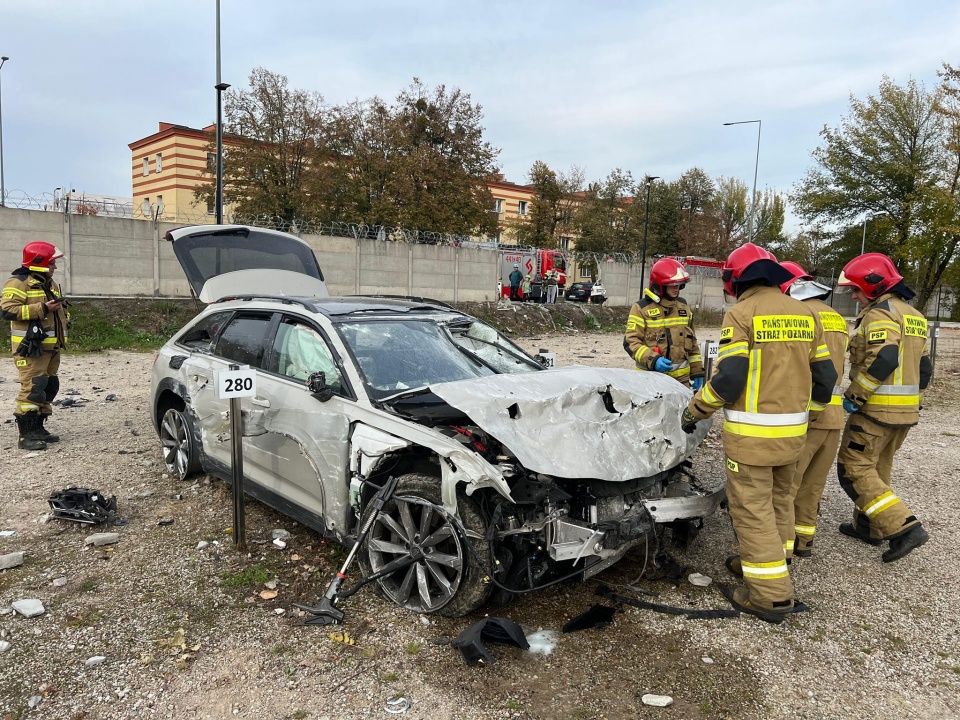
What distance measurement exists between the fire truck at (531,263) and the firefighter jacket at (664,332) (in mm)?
18918

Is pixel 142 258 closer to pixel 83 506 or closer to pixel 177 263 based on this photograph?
pixel 177 263

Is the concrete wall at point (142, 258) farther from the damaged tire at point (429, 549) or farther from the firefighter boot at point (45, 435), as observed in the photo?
the damaged tire at point (429, 549)

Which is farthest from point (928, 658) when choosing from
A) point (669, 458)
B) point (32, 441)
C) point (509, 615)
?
point (32, 441)

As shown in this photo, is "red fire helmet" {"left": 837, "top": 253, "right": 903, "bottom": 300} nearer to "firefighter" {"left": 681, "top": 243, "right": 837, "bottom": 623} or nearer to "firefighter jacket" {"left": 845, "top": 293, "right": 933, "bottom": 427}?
"firefighter jacket" {"left": 845, "top": 293, "right": 933, "bottom": 427}

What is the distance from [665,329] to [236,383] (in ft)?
11.9

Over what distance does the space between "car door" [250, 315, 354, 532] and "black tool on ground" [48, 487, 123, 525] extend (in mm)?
1266

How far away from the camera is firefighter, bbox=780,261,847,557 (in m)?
4.16

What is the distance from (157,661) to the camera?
9.63 feet

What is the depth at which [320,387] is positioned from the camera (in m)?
3.67

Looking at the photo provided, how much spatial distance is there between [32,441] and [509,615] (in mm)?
5426

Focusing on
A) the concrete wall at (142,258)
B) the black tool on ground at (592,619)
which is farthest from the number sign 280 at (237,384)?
the concrete wall at (142,258)

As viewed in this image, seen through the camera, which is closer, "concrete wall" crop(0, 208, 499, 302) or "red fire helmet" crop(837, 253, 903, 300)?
"red fire helmet" crop(837, 253, 903, 300)

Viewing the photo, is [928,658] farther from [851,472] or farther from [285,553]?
[285,553]

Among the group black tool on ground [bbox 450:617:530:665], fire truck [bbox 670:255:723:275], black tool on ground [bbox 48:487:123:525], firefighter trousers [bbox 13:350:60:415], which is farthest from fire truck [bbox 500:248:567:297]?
black tool on ground [bbox 450:617:530:665]
